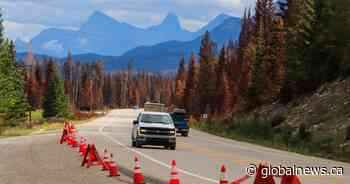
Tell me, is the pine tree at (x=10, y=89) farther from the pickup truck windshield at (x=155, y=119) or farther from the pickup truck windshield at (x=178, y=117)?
the pickup truck windshield at (x=155, y=119)

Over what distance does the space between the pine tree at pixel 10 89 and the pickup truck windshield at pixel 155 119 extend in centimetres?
5159

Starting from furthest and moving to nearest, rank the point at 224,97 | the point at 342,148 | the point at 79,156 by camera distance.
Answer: the point at 224,97
the point at 342,148
the point at 79,156

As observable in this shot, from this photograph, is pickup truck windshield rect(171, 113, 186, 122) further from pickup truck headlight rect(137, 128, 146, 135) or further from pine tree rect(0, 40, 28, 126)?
pine tree rect(0, 40, 28, 126)

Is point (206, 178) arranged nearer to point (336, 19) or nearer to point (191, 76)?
point (336, 19)

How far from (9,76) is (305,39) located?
48.3 metres

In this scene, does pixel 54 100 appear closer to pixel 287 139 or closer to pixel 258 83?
pixel 258 83

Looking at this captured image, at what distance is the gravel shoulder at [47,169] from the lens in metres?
19.5

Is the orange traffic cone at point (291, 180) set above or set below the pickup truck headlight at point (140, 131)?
above

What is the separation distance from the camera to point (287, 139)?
4525 centimetres

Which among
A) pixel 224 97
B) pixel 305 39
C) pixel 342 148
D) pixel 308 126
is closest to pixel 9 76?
pixel 224 97

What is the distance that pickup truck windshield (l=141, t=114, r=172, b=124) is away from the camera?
3488 centimetres

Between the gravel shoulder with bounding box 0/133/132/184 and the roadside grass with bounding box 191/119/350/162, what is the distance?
41.3ft

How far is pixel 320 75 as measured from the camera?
60.9 meters

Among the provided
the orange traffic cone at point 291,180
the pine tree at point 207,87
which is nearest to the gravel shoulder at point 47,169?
the orange traffic cone at point 291,180
